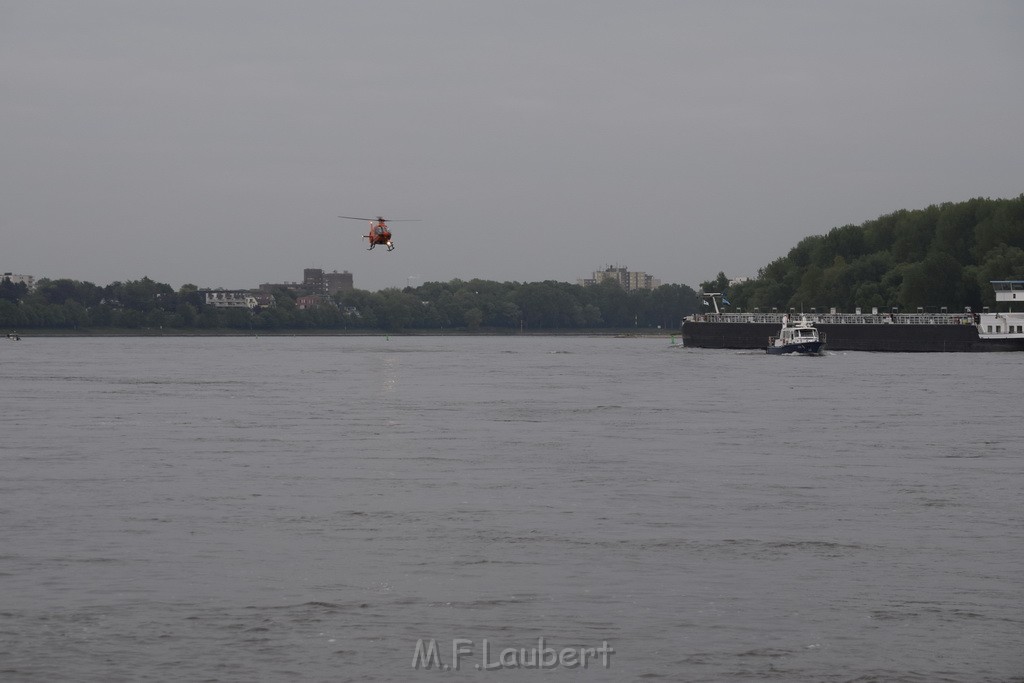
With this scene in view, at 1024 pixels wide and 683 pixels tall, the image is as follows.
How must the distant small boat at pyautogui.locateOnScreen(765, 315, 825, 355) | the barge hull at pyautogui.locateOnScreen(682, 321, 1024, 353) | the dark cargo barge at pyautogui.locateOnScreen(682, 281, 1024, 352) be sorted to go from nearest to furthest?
1. the distant small boat at pyautogui.locateOnScreen(765, 315, 825, 355)
2. the dark cargo barge at pyautogui.locateOnScreen(682, 281, 1024, 352)
3. the barge hull at pyautogui.locateOnScreen(682, 321, 1024, 353)

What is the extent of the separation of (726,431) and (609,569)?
30896 millimetres

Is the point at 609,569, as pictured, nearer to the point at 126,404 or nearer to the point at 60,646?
the point at 60,646

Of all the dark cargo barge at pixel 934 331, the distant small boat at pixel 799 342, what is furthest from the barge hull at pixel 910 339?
the distant small boat at pixel 799 342

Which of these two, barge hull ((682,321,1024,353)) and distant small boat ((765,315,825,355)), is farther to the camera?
barge hull ((682,321,1024,353))

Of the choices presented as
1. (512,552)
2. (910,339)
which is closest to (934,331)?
(910,339)

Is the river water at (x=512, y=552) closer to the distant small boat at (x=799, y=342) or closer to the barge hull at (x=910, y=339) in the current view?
the distant small boat at (x=799, y=342)

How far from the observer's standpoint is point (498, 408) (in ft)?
233

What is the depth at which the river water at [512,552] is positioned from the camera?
18828 millimetres

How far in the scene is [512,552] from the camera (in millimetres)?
26078

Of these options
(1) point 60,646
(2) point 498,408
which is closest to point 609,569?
(1) point 60,646

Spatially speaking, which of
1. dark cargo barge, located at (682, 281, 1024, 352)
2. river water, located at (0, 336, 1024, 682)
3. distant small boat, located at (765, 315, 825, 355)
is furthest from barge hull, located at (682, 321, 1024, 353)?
river water, located at (0, 336, 1024, 682)

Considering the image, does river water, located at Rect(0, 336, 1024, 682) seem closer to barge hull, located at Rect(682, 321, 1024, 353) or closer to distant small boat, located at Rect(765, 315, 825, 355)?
distant small boat, located at Rect(765, 315, 825, 355)

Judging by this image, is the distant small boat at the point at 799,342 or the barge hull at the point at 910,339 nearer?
the distant small boat at the point at 799,342

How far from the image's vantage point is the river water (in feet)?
61.8
